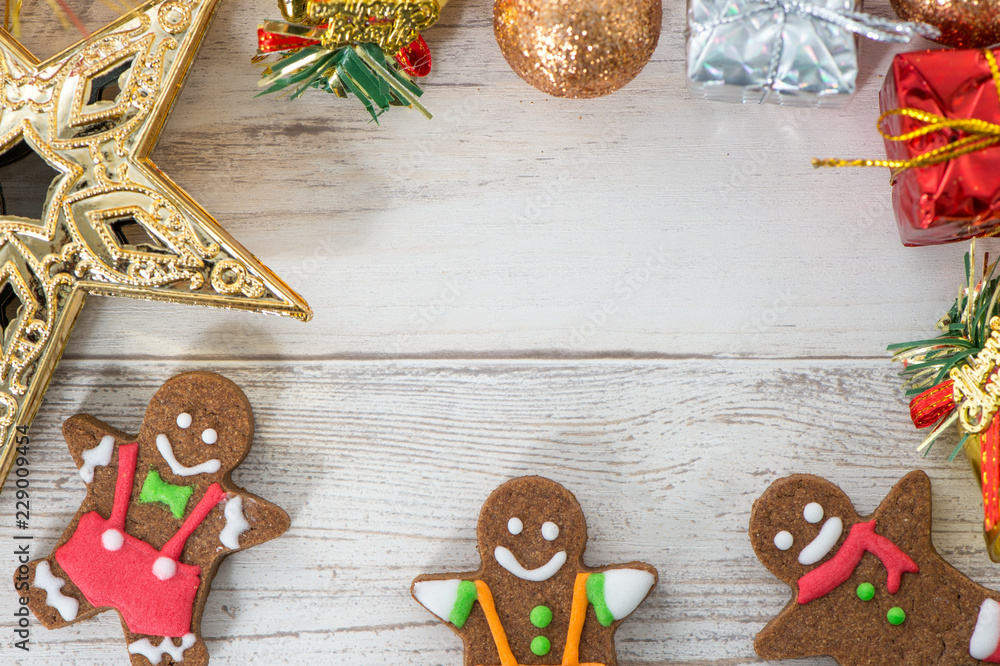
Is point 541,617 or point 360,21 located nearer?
point 360,21

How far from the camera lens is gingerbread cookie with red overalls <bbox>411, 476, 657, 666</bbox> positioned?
896 mm

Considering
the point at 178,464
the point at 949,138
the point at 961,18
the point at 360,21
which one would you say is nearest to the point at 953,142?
the point at 949,138

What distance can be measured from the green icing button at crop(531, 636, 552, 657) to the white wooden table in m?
0.13

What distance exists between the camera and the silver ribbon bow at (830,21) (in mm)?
812

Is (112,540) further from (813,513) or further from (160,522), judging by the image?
(813,513)

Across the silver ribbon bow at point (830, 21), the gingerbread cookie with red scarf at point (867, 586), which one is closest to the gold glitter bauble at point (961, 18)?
the silver ribbon bow at point (830, 21)

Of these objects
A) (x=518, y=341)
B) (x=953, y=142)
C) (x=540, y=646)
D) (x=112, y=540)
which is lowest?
(x=540, y=646)

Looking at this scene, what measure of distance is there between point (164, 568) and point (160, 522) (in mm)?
61

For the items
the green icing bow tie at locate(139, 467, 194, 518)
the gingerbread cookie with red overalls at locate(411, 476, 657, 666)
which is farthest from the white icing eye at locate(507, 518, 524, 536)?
the green icing bow tie at locate(139, 467, 194, 518)

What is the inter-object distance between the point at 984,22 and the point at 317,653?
118cm

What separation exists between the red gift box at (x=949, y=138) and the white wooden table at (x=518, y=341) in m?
0.12

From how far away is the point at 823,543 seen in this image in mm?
916

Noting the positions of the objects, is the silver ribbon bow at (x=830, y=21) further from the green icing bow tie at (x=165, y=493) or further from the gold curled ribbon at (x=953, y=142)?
the green icing bow tie at (x=165, y=493)

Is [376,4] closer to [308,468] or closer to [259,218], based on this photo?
[259,218]
